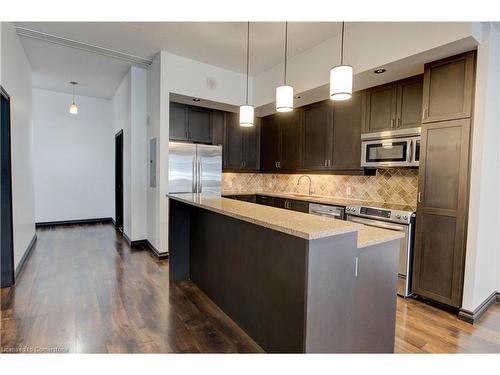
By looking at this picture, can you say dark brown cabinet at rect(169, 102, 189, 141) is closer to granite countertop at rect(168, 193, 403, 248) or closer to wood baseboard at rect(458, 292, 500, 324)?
granite countertop at rect(168, 193, 403, 248)

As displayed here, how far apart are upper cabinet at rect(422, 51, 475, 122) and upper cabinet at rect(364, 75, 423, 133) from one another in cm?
35

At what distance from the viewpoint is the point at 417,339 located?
7.37 feet

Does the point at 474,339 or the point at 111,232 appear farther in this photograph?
the point at 111,232

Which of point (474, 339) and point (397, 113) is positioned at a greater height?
point (397, 113)

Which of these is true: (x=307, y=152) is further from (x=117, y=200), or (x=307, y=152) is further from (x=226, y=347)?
(x=117, y=200)

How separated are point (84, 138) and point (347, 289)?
6937 mm

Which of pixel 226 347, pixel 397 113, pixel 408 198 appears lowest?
pixel 226 347

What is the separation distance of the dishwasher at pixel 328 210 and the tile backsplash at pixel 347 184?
0.68 meters

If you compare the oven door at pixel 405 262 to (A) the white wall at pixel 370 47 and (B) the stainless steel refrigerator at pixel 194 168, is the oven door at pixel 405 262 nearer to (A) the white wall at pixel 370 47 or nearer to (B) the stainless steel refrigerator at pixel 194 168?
(A) the white wall at pixel 370 47

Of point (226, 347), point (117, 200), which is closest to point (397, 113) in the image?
point (226, 347)

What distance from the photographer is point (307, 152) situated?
457 centimetres
